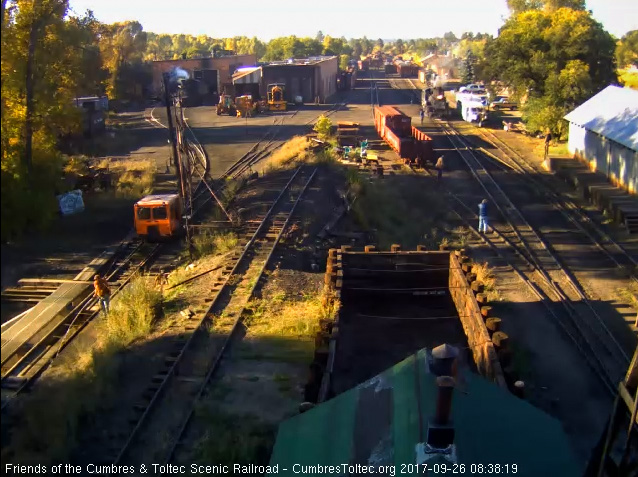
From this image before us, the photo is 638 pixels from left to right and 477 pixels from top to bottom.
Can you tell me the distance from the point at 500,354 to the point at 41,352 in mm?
9490

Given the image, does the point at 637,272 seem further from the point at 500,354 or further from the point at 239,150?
the point at 239,150

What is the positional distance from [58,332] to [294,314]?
5.44 meters

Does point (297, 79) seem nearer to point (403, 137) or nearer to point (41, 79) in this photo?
point (403, 137)

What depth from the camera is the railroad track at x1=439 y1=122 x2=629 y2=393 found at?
11602 millimetres

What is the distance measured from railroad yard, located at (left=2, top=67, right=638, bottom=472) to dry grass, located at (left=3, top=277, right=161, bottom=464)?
0.03 meters

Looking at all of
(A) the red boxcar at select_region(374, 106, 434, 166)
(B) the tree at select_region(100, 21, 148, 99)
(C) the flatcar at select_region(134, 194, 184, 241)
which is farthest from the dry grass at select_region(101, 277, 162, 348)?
(B) the tree at select_region(100, 21, 148, 99)

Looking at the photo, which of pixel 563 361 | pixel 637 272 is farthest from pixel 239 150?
pixel 563 361

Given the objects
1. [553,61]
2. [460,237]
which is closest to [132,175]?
[460,237]

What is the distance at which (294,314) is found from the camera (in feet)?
43.0

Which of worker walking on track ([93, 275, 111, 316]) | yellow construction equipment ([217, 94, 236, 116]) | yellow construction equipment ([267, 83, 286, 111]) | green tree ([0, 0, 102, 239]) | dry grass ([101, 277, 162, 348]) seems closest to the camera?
dry grass ([101, 277, 162, 348])

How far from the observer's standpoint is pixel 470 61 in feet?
229

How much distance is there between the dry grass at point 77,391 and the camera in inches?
350

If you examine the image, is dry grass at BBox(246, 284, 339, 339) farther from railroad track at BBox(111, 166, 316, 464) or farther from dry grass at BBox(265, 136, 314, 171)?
dry grass at BBox(265, 136, 314, 171)

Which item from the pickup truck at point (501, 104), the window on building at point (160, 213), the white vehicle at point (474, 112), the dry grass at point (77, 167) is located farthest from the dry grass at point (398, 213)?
the pickup truck at point (501, 104)
